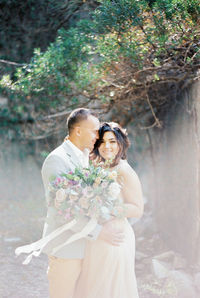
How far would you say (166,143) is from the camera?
597cm

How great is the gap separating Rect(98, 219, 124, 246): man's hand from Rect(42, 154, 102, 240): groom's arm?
0.06 meters

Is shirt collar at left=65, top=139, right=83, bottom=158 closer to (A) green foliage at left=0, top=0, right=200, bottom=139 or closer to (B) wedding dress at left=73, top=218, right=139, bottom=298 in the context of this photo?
(B) wedding dress at left=73, top=218, right=139, bottom=298

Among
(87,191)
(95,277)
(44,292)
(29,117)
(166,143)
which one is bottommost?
(44,292)

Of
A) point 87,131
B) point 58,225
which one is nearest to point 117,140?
point 87,131

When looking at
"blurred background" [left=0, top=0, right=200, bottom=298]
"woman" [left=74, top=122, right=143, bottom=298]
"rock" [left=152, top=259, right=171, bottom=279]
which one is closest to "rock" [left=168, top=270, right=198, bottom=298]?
"blurred background" [left=0, top=0, right=200, bottom=298]

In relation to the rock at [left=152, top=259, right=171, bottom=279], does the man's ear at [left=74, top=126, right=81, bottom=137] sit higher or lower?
higher

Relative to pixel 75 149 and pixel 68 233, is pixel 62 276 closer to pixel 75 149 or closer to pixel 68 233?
pixel 68 233

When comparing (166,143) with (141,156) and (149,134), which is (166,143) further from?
(141,156)

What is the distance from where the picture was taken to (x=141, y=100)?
646 centimetres

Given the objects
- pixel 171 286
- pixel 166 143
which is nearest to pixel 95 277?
pixel 171 286

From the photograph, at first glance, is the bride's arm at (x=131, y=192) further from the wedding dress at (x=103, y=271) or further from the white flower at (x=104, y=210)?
the white flower at (x=104, y=210)

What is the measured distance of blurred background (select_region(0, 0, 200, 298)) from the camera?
4.20 meters

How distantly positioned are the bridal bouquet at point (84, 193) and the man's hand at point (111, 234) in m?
0.09

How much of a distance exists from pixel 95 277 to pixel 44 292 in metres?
2.19
